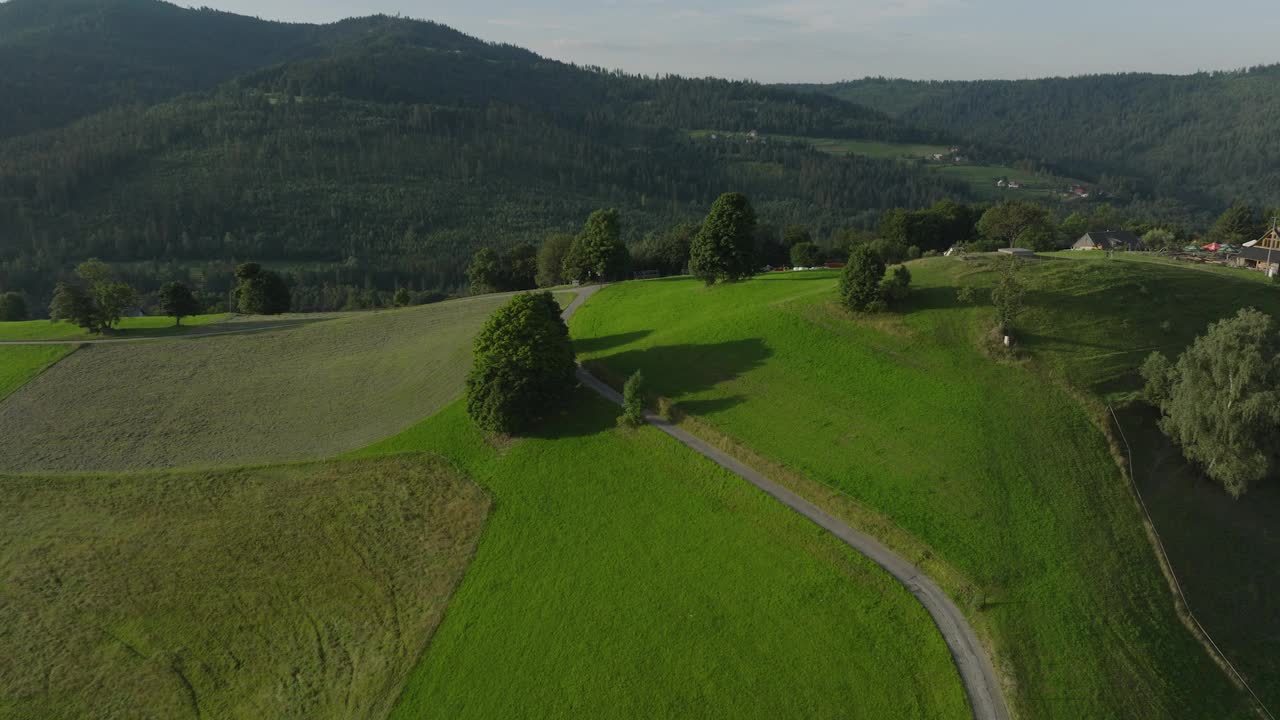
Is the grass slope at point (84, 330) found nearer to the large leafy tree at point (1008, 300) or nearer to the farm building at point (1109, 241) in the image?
the large leafy tree at point (1008, 300)

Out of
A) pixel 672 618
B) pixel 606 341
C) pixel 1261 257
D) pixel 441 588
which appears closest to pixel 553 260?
pixel 606 341

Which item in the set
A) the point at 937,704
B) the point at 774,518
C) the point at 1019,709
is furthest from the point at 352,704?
the point at 1019,709

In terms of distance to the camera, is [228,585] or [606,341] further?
[606,341]

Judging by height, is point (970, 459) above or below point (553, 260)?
below

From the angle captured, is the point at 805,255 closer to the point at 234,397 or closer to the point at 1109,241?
the point at 1109,241

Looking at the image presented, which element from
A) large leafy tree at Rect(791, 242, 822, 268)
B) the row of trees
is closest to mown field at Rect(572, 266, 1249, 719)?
large leafy tree at Rect(791, 242, 822, 268)

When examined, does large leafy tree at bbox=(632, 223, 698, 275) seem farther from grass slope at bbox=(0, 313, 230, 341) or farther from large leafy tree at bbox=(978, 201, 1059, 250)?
grass slope at bbox=(0, 313, 230, 341)

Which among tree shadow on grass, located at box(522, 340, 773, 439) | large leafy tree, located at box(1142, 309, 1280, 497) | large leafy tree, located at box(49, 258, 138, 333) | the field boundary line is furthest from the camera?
large leafy tree, located at box(49, 258, 138, 333)
